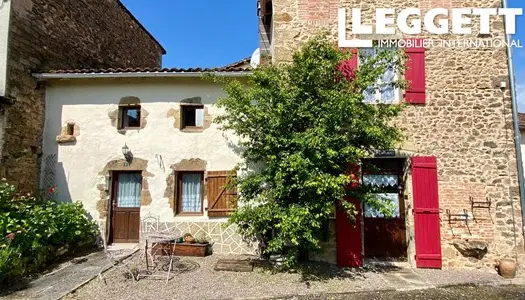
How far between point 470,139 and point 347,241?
361 cm

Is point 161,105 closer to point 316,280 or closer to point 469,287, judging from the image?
point 316,280

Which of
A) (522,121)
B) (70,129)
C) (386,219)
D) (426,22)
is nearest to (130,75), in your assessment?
(70,129)

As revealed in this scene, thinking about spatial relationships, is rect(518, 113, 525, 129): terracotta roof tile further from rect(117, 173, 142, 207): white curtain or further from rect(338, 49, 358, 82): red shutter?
rect(117, 173, 142, 207): white curtain

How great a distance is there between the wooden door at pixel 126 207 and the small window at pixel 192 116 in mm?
1703

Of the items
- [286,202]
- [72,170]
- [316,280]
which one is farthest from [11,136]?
[316,280]

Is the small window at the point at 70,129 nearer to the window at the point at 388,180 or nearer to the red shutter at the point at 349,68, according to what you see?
the red shutter at the point at 349,68

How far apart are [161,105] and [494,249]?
322 inches

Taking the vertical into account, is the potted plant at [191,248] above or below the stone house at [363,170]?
below

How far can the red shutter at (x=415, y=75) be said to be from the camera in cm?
719

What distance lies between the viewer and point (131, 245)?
24.6 feet

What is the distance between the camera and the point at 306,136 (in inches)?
219

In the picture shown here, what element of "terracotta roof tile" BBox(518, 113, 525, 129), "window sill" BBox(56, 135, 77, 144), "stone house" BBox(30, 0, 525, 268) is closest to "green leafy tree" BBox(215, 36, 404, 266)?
"stone house" BBox(30, 0, 525, 268)

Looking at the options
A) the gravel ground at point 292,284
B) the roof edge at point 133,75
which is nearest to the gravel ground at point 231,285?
the gravel ground at point 292,284

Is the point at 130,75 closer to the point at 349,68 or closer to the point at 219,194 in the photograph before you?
the point at 219,194
